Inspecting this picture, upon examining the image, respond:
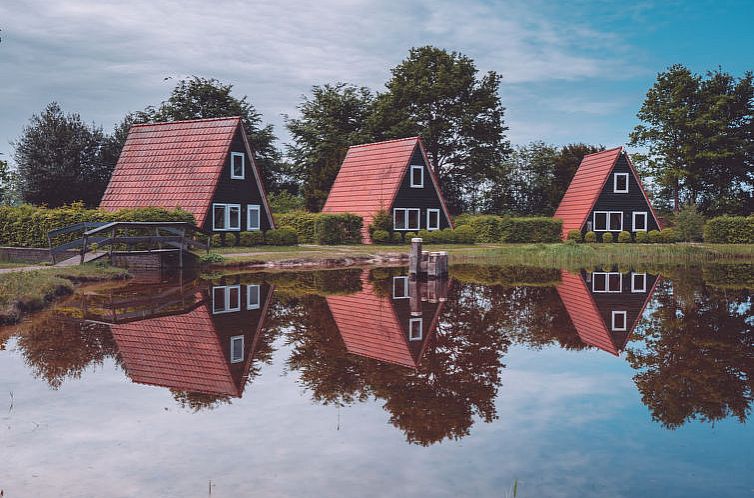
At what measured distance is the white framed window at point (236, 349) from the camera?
1137cm

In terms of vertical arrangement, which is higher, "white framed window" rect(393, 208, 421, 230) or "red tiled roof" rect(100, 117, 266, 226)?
"red tiled roof" rect(100, 117, 266, 226)

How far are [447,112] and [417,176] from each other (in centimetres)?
1243

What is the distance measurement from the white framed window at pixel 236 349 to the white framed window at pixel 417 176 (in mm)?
34347

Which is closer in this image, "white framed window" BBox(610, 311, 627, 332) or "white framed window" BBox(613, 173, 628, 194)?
"white framed window" BBox(610, 311, 627, 332)

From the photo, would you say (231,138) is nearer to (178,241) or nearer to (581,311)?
(178,241)

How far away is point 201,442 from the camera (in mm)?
7379

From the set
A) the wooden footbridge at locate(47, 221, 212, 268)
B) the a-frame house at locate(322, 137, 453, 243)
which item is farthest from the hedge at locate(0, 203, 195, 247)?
the a-frame house at locate(322, 137, 453, 243)

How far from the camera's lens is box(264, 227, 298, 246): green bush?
39594 millimetres

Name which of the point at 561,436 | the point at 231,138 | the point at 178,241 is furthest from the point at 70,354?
the point at 231,138

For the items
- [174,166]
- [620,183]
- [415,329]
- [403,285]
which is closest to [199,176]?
[174,166]

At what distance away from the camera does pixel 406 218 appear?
4628 cm

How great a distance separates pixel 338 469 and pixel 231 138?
34.2 metres

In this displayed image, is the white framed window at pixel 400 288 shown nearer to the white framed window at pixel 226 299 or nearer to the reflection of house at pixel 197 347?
the reflection of house at pixel 197 347

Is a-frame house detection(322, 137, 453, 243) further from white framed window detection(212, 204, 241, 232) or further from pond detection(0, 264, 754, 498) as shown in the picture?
pond detection(0, 264, 754, 498)
